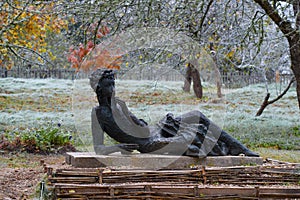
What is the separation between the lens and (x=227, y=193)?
5574 millimetres

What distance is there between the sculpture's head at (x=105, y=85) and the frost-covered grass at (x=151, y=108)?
32.3 inches

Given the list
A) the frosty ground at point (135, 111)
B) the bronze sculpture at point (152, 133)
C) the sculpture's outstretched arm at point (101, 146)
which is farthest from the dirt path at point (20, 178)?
the bronze sculpture at point (152, 133)

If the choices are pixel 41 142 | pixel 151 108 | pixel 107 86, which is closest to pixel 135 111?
pixel 151 108

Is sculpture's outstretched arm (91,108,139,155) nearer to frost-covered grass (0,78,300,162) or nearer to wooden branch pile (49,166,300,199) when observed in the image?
wooden branch pile (49,166,300,199)

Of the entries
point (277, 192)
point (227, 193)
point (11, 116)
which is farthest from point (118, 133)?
point (11, 116)

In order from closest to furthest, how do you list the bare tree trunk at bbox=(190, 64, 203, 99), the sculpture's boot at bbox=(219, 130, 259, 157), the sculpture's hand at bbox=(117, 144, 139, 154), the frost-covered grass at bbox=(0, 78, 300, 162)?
the sculpture's hand at bbox=(117, 144, 139, 154) < the sculpture's boot at bbox=(219, 130, 259, 157) < the frost-covered grass at bbox=(0, 78, 300, 162) < the bare tree trunk at bbox=(190, 64, 203, 99)

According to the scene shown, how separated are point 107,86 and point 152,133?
92 centimetres

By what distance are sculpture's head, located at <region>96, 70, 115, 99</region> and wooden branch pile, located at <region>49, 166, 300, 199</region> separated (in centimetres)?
112

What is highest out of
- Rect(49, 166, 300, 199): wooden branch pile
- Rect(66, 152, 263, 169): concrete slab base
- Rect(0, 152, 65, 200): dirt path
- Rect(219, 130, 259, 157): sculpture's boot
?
Rect(219, 130, 259, 157): sculpture's boot

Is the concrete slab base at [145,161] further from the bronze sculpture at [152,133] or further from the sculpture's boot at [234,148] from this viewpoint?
the sculpture's boot at [234,148]

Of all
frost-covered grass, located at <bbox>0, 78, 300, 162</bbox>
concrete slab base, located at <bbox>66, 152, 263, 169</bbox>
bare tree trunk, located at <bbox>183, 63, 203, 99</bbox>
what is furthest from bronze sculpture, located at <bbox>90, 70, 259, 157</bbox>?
bare tree trunk, located at <bbox>183, 63, 203, 99</bbox>

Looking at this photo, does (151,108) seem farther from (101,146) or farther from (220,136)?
(101,146)

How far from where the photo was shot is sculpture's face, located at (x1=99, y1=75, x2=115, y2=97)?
21.6 feet

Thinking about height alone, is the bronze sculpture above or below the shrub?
above
